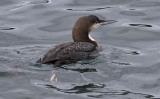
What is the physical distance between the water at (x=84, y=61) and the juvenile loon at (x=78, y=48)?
0.57 feet

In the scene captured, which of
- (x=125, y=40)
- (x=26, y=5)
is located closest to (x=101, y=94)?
(x=125, y=40)

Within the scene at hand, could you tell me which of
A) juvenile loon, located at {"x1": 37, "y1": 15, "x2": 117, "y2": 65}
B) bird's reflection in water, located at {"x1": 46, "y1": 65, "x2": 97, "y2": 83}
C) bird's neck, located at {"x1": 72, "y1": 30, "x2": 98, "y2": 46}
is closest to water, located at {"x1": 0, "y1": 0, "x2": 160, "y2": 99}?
bird's reflection in water, located at {"x1": 46, "y1": 65, "x2": 97, "y2": 83}

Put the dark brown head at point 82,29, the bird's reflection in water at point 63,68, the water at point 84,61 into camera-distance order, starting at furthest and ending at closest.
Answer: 1. the dark brown head at point 82,29
2. the bird's reflection in water at point 63,68
3. the water at point 84,61

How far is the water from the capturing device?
9328 millimetres

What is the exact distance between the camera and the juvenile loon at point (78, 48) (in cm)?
1038

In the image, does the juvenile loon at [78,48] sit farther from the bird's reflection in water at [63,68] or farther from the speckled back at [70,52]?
the bird's reflection in water at [63,68]

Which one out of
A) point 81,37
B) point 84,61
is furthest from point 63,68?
point 81,37

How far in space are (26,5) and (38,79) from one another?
5536mm

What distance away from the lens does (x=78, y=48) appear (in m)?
10.8

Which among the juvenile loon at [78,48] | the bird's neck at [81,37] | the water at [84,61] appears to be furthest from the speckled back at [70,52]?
the bird's neck at [81,37]

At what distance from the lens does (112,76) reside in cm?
991

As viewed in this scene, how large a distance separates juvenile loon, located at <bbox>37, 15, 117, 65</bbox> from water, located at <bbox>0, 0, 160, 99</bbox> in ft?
0.57

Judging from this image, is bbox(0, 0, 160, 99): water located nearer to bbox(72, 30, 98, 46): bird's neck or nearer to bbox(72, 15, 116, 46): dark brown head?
bbox(72, 30, 98, 46): bird's neck

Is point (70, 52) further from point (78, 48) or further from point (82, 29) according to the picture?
point (82, 29)
